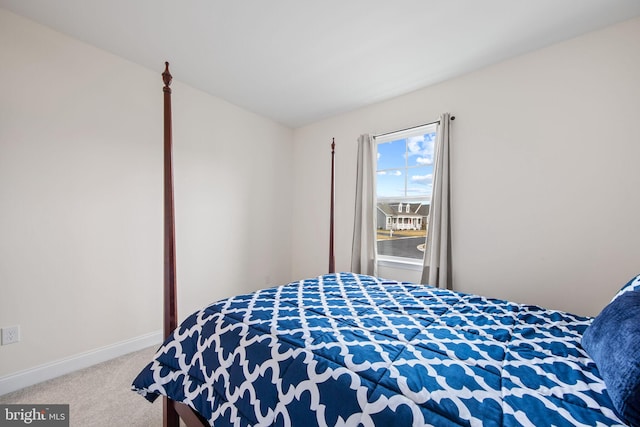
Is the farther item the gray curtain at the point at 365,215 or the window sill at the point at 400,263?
the gray curtain at the point at 365,215

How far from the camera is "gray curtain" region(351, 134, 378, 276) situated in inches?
121

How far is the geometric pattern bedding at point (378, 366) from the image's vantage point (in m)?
0.75

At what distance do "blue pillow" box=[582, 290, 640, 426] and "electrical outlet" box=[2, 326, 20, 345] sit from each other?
3069mm

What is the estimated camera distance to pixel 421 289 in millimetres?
1941

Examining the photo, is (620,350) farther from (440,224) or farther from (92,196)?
(92,196)

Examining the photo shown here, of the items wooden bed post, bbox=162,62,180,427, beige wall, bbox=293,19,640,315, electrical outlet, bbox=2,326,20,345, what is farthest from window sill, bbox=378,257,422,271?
electrical outlet, bbox=2,326,20,345

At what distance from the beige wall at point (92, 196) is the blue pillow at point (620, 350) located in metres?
2.92

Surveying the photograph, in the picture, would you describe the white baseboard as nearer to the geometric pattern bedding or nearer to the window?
the geometric pattern bedding

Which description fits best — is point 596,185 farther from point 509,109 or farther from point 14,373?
point 14,373

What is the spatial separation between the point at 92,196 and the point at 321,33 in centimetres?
219

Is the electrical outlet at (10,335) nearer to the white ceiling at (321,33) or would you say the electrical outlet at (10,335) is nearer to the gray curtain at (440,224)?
the white ceiling at (321,33)

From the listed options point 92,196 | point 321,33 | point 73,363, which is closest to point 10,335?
point 73,363

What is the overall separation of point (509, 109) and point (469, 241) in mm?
1186

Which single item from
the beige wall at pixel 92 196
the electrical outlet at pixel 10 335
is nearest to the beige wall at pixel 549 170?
the beige wall at pixel 92 196
